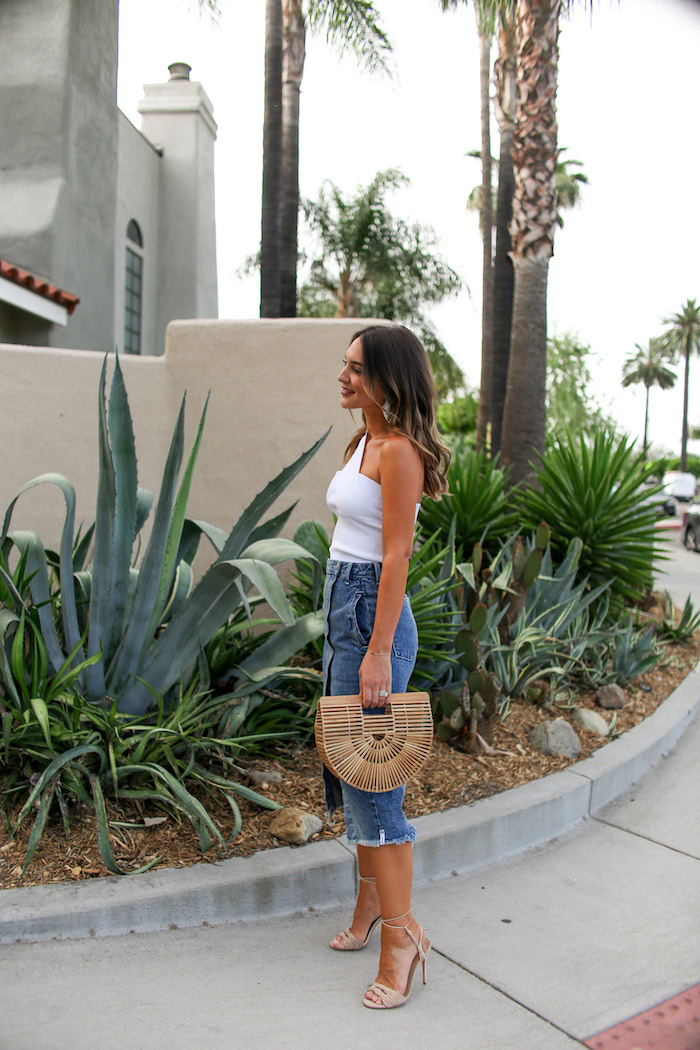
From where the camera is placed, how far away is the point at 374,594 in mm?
2584

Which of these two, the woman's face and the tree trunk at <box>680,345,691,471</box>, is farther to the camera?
the tree trunk at <box>680,345,691,471</box>

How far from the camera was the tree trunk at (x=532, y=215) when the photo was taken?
800 centimetres

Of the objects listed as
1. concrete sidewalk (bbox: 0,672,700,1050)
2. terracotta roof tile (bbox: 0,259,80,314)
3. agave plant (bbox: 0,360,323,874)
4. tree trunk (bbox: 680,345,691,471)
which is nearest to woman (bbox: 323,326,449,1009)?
concrete sidewalk (bbox: 0,672,700,1050)

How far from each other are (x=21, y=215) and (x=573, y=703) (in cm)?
874

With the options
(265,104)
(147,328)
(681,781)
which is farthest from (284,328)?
(147,328)

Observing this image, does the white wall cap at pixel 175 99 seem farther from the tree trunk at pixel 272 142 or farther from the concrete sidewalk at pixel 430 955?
the concrete sidewalk at pixel 430 955

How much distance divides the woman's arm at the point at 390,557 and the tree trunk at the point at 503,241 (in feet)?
23.1

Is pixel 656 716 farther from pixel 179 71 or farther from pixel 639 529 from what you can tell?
pixel 179 71

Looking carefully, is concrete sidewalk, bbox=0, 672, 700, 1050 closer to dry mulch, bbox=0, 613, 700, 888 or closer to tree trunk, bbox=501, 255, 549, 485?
dry mulch, bbox=0, 613, 700, 888

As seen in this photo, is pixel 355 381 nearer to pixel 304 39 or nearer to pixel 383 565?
pixel 383 565

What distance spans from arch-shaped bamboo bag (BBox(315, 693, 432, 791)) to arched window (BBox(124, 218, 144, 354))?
11742 millimetres

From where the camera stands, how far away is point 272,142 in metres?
11.4

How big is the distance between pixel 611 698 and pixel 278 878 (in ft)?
9.18

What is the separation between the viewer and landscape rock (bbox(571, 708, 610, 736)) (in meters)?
4.77
